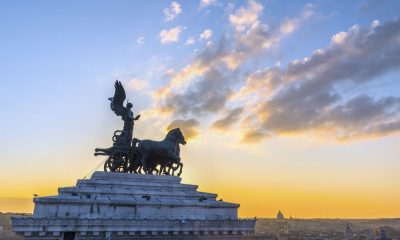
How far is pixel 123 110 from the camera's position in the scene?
29156 millimetres

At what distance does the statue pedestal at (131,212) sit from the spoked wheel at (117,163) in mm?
1444

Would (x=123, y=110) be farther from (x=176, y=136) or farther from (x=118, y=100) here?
(x=176, y=136)

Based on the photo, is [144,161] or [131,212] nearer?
[131,212]

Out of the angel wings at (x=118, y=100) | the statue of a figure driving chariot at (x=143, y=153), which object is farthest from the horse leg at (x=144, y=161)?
the angel wings at (x=118, y=100)

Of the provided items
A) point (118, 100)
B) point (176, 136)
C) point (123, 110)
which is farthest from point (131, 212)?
point (118, 100)

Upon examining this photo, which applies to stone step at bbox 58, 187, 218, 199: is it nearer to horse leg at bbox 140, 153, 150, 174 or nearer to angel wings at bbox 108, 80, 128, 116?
horse leg at bbox 140, 153, 150, 174

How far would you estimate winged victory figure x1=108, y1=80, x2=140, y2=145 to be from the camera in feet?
92.8

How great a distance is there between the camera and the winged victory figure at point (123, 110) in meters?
28.3

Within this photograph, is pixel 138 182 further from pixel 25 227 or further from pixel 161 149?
pixel 25 227

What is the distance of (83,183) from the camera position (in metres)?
23.2

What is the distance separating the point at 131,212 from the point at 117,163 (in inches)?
220

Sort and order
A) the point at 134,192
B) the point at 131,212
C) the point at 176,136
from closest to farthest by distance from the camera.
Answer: the point at 131,212
the point at 134,192
the point at 176,136

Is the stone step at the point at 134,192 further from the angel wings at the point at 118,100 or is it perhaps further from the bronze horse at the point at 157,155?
the angel wings at the point at 118,100

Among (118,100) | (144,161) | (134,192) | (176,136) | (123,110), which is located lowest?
(134,192)
